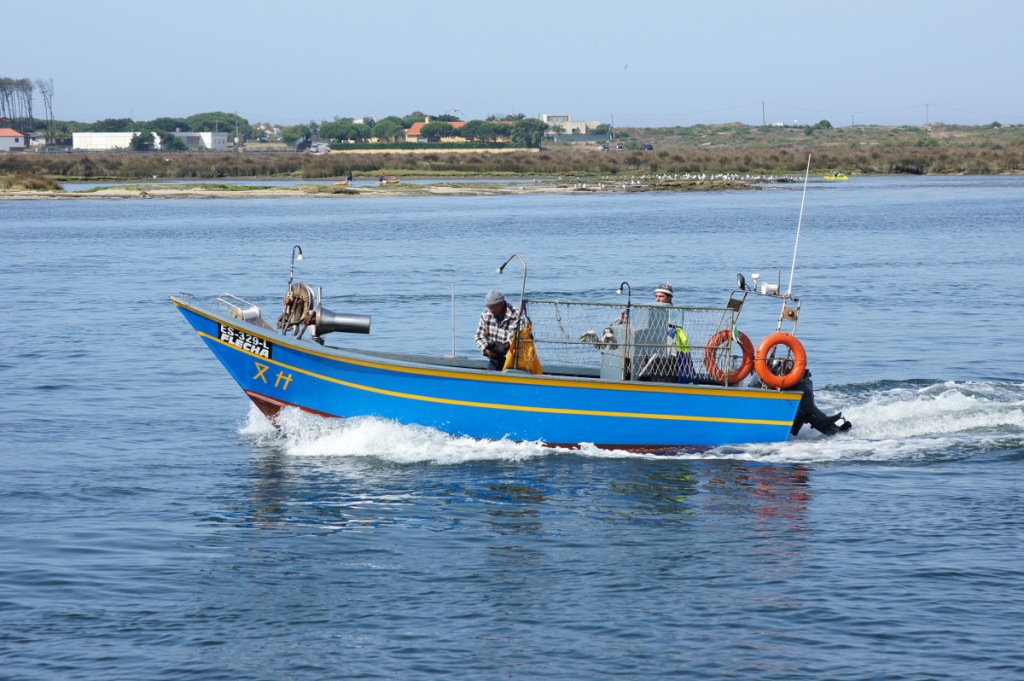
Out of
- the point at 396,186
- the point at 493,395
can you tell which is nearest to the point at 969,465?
the point at 493,395

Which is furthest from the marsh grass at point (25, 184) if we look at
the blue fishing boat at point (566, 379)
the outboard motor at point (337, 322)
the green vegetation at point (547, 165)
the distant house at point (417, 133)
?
the distant house at point (417, 133)

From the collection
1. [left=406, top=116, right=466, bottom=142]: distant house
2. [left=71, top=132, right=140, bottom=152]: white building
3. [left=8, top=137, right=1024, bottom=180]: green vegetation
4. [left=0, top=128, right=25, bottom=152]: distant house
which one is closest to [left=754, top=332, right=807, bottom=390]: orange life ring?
[left=8, top=137, right=1024, bottom=180]: green vegetation

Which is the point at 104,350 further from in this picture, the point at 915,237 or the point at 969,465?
the point at 915,237

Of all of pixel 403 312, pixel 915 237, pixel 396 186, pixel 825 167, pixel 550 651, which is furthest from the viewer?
pixel 825 167

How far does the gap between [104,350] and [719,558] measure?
16476mm

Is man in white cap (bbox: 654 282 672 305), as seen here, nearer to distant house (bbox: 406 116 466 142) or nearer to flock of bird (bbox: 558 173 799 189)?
flock of bird (bbox: 558 173 799 189)

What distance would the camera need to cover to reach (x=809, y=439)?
49.3 feet

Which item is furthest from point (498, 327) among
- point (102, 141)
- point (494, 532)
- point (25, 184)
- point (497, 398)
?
point (102, 141)

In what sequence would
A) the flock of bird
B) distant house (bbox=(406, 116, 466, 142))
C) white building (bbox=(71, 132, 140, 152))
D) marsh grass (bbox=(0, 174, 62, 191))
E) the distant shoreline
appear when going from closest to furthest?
the distant shoreline → marsh grass (bbox=(0, 174, 62, 191)) → the flock of bird → white building (bbox=(71, 132, 140, 152)) → distant house (bbox=(406, 116, 466, 142))

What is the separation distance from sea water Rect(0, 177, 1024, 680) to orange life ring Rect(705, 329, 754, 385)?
882 millimetres

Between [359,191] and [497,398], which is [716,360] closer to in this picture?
[497,398]

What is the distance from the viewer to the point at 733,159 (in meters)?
127

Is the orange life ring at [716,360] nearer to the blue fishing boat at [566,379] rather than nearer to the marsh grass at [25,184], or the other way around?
the blue fishing boat at [566,379]

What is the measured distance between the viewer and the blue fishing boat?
44.3ft
